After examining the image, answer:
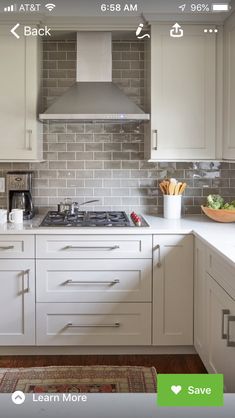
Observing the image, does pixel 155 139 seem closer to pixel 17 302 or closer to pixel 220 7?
pixel 17 302

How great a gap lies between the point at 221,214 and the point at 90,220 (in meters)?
0.64

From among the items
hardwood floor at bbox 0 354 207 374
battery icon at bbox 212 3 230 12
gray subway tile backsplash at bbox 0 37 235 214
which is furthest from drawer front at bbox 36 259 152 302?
battery icon at bbox 212 3 230 12

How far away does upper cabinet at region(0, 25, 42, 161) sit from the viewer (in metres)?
2.38

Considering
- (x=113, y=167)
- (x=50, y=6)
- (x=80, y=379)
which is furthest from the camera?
(x=113, y=167)

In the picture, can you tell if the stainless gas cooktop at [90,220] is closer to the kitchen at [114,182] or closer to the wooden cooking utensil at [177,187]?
the kitchen at [114,182]

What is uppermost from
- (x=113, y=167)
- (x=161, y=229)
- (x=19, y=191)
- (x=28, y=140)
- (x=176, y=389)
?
(x=28, y=140)

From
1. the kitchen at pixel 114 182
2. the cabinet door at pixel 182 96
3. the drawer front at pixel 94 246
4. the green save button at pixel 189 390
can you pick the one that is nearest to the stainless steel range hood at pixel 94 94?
the kitchen at pixel 114 182

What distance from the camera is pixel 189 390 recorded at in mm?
756

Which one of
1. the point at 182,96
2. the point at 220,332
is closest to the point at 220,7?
the point at 220,332

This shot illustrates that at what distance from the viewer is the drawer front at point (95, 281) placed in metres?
2.23

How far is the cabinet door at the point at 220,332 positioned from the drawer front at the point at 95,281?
0.41 m

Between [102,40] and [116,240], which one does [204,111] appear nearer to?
[102,40]

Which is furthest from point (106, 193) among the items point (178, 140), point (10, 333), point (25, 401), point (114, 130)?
point (25, 401)

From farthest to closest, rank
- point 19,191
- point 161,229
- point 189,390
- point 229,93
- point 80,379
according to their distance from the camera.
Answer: point 19,191 < point 229,93 < point 161,229 < point 80,379 < point 189,390
